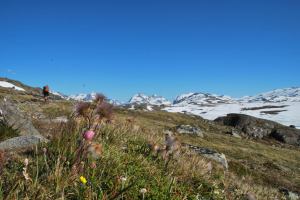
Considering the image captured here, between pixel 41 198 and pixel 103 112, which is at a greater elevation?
pixel 103 112

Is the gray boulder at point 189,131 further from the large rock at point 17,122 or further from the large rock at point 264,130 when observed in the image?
the large rock at point 17,122

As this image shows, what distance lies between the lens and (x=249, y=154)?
114 feet

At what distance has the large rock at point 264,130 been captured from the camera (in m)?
67.6

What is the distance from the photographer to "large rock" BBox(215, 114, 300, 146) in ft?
222

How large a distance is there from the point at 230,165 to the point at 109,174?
61.5 feet

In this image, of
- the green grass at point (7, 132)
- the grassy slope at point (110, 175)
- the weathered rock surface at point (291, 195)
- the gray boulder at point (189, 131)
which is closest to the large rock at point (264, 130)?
the gray boulder at point (189, 131)

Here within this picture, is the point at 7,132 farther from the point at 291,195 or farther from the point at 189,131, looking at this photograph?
the point at 189,131

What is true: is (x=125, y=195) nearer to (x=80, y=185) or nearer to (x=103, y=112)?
(x=80, y=185)

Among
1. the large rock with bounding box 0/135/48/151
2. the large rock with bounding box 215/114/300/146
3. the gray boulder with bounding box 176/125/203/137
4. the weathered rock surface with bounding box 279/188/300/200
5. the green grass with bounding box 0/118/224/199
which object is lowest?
the weathered rock surface with bounding box 279/188/300/200

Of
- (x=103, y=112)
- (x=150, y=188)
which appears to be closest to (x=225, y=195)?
(x=150, y=188)

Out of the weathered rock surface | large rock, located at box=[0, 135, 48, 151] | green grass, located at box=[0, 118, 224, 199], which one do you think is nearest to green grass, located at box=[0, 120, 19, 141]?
large rock, located at box=[0, 135, 48, 151]

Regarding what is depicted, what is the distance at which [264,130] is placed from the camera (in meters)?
70.6

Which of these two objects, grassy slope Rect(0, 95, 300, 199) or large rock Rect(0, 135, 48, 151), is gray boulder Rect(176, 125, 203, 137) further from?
large rock Rect(0, 135, 48, 151)

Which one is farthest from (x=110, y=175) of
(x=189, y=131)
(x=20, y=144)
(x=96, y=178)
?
(x=189, y=131)
